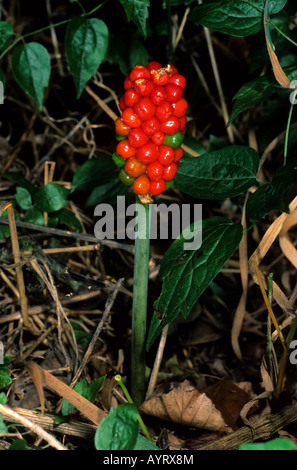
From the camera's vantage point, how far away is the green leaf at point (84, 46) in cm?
211

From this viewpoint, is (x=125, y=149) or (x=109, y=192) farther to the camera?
(x=109, y=192)

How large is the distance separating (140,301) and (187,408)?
0.47m

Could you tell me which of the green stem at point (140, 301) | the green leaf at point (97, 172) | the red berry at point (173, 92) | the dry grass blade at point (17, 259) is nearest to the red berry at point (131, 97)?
the red berry at point (173, 92)

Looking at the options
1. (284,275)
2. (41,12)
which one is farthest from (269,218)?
(41,12)

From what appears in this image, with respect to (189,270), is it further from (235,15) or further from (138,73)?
(235,15)

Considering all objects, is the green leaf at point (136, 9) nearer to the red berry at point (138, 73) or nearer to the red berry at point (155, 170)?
the red berry at point (138, 73)

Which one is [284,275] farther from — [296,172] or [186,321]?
[296,172]

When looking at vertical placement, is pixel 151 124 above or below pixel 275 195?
above

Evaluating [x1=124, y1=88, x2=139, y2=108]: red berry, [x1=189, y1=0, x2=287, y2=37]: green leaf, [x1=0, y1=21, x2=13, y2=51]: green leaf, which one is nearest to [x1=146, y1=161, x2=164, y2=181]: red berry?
[x1=124, y1=88, x2=139, y2=108]: red berry

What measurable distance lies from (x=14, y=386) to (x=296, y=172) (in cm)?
145

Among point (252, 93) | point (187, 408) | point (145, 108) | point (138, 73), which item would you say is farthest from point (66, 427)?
point (252, 93)

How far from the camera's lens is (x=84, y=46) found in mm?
2131

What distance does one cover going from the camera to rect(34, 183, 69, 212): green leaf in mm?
2456

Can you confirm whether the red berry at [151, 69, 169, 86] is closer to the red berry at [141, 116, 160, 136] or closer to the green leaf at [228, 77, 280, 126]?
the red berry at [141, 116, 160, 136]
